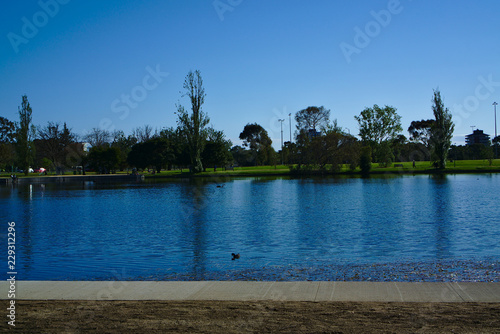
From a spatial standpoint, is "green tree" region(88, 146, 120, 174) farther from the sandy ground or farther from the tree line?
the sandy ground

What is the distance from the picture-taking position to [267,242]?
1711cm

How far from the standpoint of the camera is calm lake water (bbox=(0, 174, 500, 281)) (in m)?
12.2

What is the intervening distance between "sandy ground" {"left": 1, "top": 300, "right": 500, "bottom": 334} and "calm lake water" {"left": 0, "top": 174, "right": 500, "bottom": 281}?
12.0 feet

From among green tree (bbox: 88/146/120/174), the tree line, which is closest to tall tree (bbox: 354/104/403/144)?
the tree line

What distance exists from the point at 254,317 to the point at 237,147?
484 ft

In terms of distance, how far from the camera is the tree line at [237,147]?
80375 mm

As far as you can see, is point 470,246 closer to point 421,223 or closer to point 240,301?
point 421,223

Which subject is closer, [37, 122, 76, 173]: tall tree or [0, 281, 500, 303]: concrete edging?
[0, 281, 500, 303]: concrete edging

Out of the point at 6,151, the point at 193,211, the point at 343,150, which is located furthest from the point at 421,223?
the point at 6,151

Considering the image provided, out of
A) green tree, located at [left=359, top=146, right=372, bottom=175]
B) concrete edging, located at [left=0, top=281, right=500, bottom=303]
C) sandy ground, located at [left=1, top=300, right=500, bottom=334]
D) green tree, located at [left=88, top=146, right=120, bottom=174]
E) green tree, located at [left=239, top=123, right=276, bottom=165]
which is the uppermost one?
green tree, located at [left=239, top=123, right=276, bottom=165]

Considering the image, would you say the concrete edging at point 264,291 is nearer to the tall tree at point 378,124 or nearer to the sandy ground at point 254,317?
A: the sandy ground at point 254,317

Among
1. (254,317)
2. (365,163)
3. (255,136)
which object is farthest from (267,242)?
(255,136)

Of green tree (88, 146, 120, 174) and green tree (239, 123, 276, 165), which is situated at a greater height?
green tree (239, 123, 276, 165)

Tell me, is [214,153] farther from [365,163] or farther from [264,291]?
[264,291]
